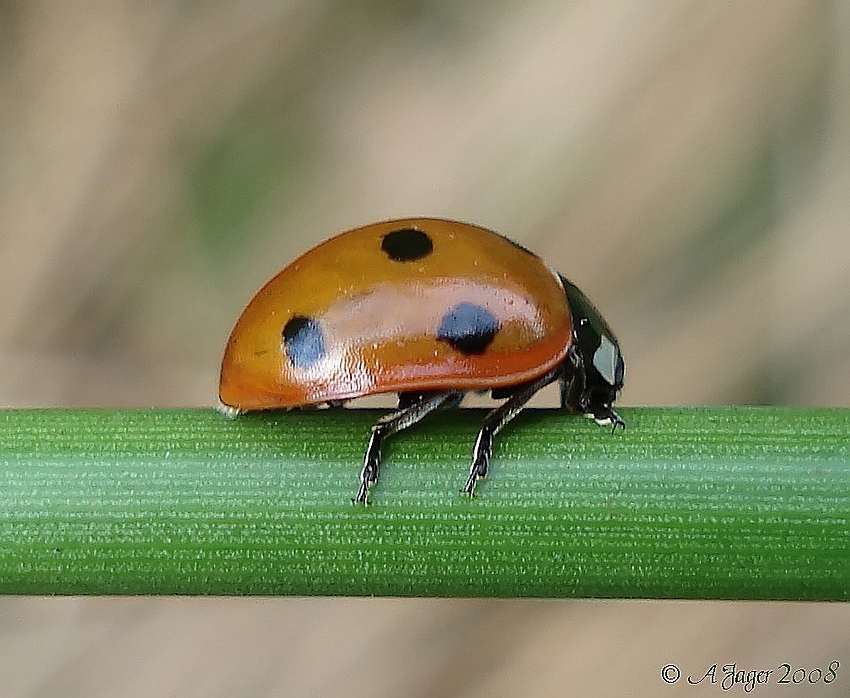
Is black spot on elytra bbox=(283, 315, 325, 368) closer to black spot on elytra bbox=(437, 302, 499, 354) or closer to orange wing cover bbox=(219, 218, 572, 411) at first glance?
orange wing cover bbox=(219, 218, 572, 411)

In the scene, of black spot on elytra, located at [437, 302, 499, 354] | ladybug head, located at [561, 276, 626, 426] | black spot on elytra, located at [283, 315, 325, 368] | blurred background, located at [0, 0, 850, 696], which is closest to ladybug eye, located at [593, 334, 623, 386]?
ladybug head, located at [561, 276, 626, 426]

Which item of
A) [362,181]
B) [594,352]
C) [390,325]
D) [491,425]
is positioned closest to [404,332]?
[390,325]

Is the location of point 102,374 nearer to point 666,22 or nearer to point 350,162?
point 350,162

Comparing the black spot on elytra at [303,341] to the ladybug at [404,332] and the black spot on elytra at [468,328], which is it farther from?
the black spot on elytra at [468,328]

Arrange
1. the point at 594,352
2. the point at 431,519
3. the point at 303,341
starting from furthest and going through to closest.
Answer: the point at 594,352 → the point at 303,341 → the point at 431,519

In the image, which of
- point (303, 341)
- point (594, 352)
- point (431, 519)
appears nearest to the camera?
point (431, 519)

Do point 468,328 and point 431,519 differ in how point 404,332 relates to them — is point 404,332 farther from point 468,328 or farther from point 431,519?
point 431,519

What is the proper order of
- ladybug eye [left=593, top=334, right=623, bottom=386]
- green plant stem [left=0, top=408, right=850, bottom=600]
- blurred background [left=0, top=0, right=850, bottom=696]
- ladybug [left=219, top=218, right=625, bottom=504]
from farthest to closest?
blurred background [left=0, top=0, right=850, bottom=696] < ladybug eye [left=593, top=334, right=623, bottom=386] < ladybug [left=219, top=218, right=625, bottom=504] < green plant stem [left=0, top=408, right=850, bottom=600]

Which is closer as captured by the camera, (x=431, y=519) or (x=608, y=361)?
(x=431, y=519)
